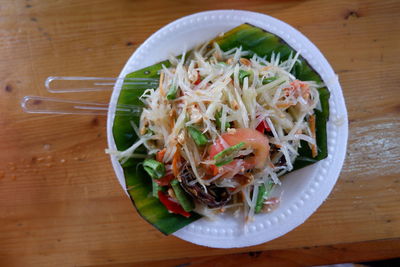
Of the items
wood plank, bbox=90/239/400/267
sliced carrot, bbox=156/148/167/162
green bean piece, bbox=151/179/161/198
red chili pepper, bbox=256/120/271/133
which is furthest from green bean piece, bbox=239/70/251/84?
wood plank, bbox=90/239/400/267

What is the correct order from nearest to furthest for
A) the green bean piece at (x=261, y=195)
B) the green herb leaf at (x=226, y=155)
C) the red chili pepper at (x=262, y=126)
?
1. the green herb leaf at (x=226, y=155)
2. the red chili pepper at (x=262, y=126)
3. the green bean piece at (x=261, y=195)

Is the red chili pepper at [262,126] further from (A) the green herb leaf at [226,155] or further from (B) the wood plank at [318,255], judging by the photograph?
(B) the wood plank at [318,255]

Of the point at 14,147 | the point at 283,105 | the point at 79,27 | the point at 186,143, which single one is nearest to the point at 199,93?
the point at 186,143

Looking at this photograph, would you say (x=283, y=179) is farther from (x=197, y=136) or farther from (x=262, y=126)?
(x=197, y=136)

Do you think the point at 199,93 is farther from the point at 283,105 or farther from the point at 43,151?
the point at 43,151

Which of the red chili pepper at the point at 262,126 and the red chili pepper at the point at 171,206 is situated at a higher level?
the red chili pepper at the point at 262,126

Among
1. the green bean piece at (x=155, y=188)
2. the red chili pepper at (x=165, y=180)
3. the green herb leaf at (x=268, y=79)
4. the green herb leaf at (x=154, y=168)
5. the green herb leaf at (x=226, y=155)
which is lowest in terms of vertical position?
the green bean piece at (x=155, y=188)

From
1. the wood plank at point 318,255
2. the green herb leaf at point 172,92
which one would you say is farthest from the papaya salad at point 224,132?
the wood plank at point 318,255
